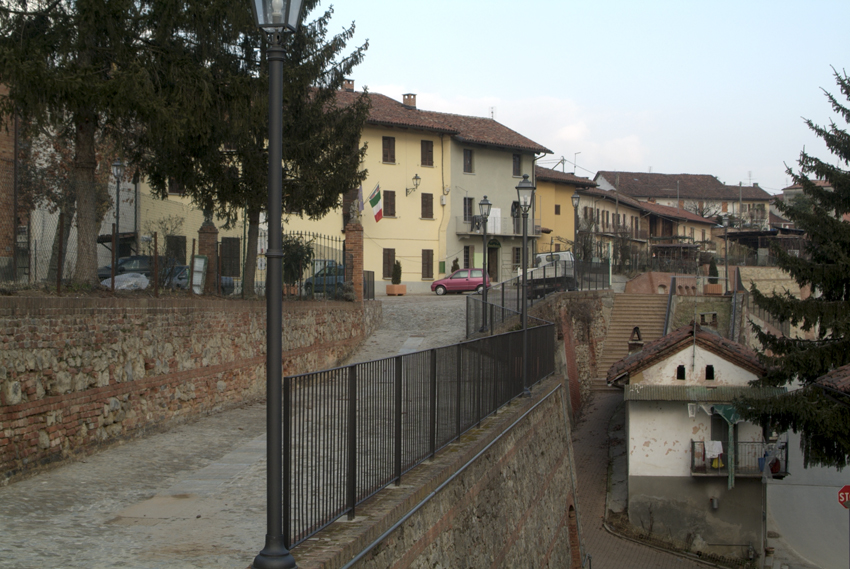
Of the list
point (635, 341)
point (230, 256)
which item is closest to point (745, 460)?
point (635, 341)

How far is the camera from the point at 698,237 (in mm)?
83750

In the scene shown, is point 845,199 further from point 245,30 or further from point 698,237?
point 698,237

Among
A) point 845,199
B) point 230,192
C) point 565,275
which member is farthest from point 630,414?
point 230,192

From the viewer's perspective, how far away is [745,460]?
22516 millimetres

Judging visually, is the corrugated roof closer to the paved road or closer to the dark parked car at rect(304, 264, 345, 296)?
the dark parked car at rect(304, 264, 345, 296)

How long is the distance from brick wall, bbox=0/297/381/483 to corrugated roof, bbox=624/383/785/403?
12.4 metres

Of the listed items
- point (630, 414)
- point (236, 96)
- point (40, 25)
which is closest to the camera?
point (40, 25)

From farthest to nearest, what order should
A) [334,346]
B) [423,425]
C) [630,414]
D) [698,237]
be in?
[698,237], [630,414], [334,346], [423,425]

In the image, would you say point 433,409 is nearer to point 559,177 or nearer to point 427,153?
point 427,153

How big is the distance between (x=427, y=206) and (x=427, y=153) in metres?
3.03

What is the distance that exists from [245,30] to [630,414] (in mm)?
15583

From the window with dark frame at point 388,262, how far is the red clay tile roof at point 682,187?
179 feet

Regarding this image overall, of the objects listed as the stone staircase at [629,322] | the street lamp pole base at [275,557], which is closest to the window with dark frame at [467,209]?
the stone staircase at [629,322]

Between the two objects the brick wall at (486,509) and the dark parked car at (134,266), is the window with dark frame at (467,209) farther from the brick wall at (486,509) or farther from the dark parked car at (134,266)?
the dark parked car at (134,266)
